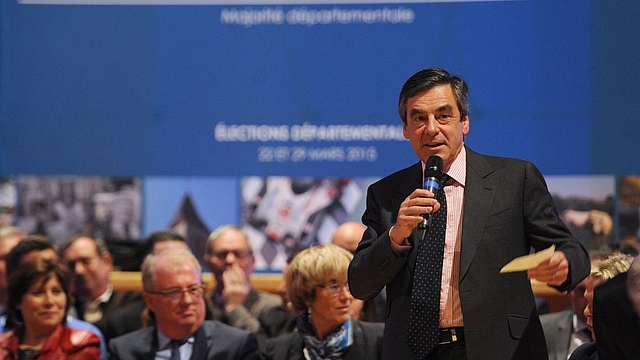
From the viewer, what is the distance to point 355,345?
3.98 meters

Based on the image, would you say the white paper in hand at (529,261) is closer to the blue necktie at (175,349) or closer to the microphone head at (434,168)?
the microphone head at (434,168)

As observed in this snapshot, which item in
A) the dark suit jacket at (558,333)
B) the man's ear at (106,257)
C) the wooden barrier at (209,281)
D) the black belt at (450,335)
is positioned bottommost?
the dark suit jacket at (558,333)

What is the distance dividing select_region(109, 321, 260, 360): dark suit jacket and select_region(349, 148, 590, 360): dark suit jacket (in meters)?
1.49

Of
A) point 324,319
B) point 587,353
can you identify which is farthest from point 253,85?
point 587,353

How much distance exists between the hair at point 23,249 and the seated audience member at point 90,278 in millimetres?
572

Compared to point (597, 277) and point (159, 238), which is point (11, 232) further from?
point (597, 277)

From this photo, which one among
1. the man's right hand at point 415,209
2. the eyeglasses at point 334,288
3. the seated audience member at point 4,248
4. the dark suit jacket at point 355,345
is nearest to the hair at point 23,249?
the seated audience member at point 4,248

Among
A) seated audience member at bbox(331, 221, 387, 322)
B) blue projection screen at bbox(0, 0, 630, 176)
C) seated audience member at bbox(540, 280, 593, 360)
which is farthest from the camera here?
blue projection screen at bbox(0, 0, 630, 176)

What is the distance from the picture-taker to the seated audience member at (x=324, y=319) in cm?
398

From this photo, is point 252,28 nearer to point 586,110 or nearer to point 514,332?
point 586,110

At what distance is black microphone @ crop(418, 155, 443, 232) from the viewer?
2535mm

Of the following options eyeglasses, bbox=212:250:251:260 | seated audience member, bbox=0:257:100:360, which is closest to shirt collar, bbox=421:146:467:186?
seated audience member, bbox=0:257:100:360

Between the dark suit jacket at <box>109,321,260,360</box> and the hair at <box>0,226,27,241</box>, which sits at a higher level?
the hair at <box>0,226,27,241</box>

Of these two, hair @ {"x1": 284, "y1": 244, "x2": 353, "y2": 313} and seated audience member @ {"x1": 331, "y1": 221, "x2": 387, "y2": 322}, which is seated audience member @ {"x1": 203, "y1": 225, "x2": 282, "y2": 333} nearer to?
seated audience member @ {"x1": 331, "y1": 221, "x2": 387, "y2": 322}
